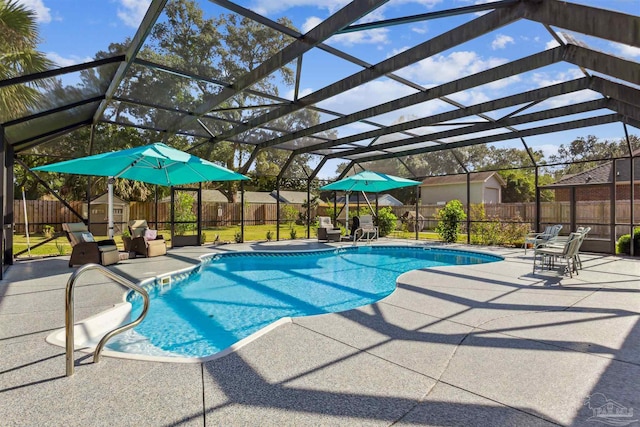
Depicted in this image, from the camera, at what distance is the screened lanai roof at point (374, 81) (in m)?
4.19

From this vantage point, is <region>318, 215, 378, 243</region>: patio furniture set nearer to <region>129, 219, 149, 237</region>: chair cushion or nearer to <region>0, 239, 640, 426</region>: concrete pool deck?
<region>129, 219, 149, 237</region>: chair cushion

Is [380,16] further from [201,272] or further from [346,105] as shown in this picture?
[201,272]

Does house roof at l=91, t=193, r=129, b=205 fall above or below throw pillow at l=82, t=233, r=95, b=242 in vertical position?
above

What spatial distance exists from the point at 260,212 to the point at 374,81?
65.1 feet

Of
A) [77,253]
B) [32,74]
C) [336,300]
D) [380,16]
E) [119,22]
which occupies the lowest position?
[336,300]

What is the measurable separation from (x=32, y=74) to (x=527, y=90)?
864 centimetres

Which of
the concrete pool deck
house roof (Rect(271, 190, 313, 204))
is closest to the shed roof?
the concrete pool deck

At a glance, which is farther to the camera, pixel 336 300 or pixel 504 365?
pixel 336 300

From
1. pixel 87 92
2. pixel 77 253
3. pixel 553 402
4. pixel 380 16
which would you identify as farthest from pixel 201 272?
pixel 553 402

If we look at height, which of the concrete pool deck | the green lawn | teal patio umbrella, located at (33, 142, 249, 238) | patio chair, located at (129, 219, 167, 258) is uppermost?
teal patio umbrella, located at (33, 142, 249, 238)

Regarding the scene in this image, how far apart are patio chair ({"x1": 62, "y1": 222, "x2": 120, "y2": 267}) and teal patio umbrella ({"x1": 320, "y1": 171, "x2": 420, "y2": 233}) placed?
727 centimetres

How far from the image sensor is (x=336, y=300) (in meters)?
6.01

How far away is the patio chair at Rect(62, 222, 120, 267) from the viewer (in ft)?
23.9

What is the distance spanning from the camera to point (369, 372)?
8.84 feet
